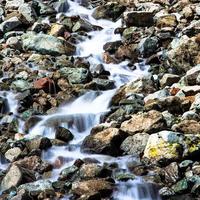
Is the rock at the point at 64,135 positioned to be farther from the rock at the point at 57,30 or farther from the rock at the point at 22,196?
the rock at the point at 57,30

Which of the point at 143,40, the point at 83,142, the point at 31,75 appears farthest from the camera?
the point at 143,40

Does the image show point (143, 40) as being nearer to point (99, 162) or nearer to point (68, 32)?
point (68, 32)

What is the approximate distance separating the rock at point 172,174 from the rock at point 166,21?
8.37 meters

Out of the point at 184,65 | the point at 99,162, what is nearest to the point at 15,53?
the point at 184,65

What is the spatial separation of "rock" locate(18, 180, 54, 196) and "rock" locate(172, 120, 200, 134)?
2.82 metres

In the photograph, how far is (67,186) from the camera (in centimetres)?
930

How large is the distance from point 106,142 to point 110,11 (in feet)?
32.1

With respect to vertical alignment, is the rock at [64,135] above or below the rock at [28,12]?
above

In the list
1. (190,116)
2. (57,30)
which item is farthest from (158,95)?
(57,30)

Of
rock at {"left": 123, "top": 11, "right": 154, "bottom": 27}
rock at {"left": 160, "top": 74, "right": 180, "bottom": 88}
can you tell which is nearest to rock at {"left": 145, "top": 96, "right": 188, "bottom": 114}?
rock at {"left": 160, "top": 74, "right": 180, "bottom": 88}

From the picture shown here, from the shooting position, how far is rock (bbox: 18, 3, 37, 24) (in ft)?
61.3

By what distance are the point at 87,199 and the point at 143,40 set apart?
8.15 m

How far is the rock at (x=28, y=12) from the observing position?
1869 centimetres

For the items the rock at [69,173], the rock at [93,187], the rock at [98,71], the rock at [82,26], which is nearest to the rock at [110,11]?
the rock at [82,26]
